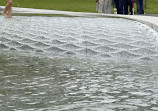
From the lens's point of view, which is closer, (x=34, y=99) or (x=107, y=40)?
(x=34, y=99)

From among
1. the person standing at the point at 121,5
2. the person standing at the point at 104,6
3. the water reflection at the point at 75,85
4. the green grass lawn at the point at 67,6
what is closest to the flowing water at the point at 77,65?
the water reflection at the point at 75,85

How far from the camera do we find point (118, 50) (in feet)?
46.2

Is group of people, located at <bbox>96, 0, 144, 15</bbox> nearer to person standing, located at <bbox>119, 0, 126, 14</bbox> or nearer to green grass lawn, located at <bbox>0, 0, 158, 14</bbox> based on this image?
person standing, located at <bbox>119, 0, 126, 14</bbox>

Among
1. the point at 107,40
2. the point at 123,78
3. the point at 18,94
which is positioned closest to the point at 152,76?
the point at 123,78

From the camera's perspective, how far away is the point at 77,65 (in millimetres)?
12125

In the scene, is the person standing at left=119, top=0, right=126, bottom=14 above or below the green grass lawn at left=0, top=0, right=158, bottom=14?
above

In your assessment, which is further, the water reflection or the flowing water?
the flowing water

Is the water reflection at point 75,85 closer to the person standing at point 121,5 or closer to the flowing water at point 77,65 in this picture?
the flowing water at point 77,65

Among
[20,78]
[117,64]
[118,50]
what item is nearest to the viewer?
[20,78]

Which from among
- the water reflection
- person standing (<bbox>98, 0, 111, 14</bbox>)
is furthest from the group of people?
the water reflection

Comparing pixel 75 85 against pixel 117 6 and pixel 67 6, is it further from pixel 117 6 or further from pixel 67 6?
pixel 67 6

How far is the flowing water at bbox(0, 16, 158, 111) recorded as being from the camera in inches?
334

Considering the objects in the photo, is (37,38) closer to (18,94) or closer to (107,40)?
(107,40)

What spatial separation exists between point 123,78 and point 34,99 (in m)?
2.29
